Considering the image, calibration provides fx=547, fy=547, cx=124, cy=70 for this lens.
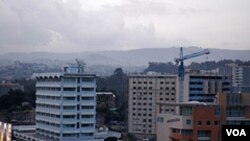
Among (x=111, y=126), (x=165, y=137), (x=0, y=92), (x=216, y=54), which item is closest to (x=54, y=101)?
(x=165, y=137)

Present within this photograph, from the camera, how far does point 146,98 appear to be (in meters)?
29.1

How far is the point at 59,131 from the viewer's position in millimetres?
16984

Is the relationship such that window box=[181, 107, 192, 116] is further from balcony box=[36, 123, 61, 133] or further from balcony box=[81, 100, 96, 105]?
balcony box=[36, 123, 61, 133]

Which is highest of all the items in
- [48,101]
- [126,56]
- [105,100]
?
[126,56]

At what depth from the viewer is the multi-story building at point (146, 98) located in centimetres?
2812

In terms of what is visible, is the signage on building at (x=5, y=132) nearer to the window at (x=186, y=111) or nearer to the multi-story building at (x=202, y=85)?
Answer: the window at (x=186, y=111)

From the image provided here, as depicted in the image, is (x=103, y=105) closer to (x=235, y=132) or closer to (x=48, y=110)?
(x=48, y=110)

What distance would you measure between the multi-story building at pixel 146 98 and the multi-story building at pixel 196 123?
46.4 feet

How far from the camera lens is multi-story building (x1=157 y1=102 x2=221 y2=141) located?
522 inches

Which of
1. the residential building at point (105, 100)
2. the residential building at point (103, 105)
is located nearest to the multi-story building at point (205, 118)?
the residential building at point (103, 105)

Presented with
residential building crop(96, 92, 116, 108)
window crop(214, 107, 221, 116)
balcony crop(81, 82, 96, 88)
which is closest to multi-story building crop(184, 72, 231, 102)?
residential building crop(96, 92, 116, 108)

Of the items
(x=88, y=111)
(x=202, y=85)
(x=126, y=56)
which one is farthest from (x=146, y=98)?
(x=126, y=56)

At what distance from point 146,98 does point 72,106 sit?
12.2 metres

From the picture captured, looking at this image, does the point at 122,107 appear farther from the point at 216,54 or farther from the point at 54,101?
the point at 216,54
